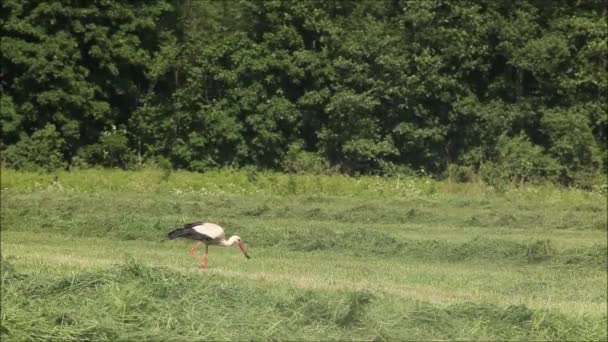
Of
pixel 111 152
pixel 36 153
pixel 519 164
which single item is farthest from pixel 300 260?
pixel 111 152

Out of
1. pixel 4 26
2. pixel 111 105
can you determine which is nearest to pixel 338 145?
pixel 111 105

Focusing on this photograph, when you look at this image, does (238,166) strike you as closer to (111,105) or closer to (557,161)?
(111,105)

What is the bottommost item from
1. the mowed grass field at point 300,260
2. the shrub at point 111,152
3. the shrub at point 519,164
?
the shrub at point 111,152

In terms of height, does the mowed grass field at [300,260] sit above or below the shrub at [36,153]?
above

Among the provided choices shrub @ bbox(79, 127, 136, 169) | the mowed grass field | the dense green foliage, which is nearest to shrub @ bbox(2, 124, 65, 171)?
the dense green foliage

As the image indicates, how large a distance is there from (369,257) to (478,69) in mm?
21139

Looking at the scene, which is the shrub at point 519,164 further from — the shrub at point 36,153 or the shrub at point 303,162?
the shrub at point 36,153

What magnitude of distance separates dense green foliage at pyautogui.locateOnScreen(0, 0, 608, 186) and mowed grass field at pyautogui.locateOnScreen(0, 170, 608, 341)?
3.76 metres

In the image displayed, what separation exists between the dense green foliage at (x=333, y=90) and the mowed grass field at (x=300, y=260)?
376cm

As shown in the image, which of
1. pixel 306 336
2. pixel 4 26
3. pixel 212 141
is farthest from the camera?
pixel 212 141

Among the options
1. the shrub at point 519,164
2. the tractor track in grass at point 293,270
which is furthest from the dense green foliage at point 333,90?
the tractor track in grass at point 293,270

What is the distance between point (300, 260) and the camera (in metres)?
16.0

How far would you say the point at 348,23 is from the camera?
36.0 metres

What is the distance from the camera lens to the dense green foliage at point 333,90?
3425 cm
